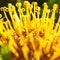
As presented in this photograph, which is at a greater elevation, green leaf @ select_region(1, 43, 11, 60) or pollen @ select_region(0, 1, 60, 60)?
green leaf @ select_region(1, 43, 11, 60)

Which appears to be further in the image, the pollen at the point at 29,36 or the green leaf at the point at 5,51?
the pollen at the point at 29,36

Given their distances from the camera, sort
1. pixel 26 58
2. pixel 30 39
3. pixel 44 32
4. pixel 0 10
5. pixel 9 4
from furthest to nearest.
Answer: pixel 0 10 < pixel 9 4 < pixel 44 32 < pixel 30 39 < pixel 26 58

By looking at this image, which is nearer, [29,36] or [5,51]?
[5,51]

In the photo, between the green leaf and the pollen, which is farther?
the pollen

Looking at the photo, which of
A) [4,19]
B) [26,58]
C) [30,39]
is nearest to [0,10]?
[4,19]

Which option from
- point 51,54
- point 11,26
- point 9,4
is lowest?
point 51,54

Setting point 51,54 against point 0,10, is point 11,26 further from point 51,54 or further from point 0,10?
point 51,54

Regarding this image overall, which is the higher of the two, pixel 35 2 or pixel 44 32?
pixel 35 2

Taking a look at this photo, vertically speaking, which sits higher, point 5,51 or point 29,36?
point 5,51

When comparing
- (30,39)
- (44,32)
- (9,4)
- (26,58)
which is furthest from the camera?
(9,4)

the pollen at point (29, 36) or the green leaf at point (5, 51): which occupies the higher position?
the green leaf at point (5, 51)

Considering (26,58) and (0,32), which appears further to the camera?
(0,32)
